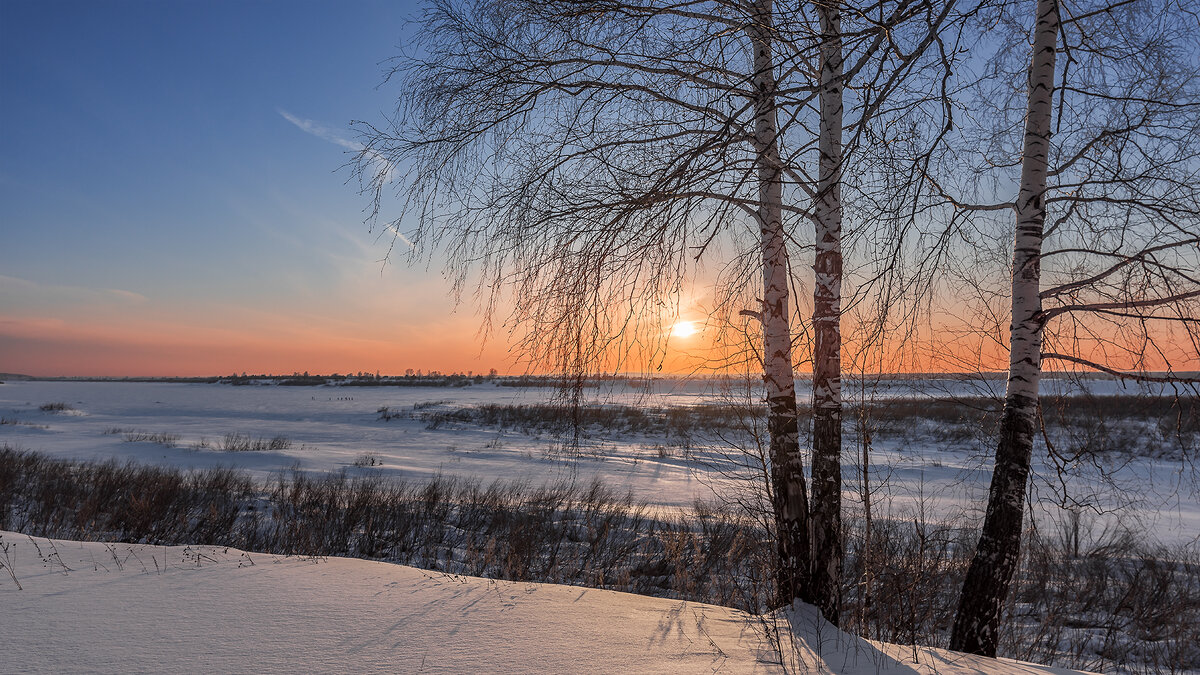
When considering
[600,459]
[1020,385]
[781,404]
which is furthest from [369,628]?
[600,459]

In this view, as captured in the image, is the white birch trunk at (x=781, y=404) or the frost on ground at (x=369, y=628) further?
the white birch trunk at (x=781, y=404)

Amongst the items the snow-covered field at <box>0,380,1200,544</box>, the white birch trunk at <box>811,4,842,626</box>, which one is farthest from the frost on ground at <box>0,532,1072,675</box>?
the snow-covered field at <box>0,380,1200,544</box>

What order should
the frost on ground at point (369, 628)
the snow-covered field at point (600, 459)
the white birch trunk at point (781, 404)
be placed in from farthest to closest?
the snow-covered field at point (600, 459)
the white birch trunk at point (781, 404)
the frost on ground at point (369, 628)

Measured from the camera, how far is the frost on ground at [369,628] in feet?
9.59

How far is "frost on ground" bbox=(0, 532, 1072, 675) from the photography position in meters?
2.92

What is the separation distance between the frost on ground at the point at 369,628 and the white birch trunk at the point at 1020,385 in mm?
511

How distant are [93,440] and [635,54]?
24.3 m

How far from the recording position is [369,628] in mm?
3387

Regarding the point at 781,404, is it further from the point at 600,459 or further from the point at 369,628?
the point at 600,459

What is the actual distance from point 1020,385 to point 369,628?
187 inches

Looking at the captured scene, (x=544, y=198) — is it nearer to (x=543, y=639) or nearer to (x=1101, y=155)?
(x=543, y=639)

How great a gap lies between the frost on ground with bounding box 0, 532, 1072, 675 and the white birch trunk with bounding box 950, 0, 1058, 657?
511 millimetres

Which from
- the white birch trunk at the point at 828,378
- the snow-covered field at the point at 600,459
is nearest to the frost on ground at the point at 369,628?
the white birch trunk at the point at 828,378

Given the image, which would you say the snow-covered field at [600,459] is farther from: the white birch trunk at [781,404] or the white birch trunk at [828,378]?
the white birch trunk at [828,378]
